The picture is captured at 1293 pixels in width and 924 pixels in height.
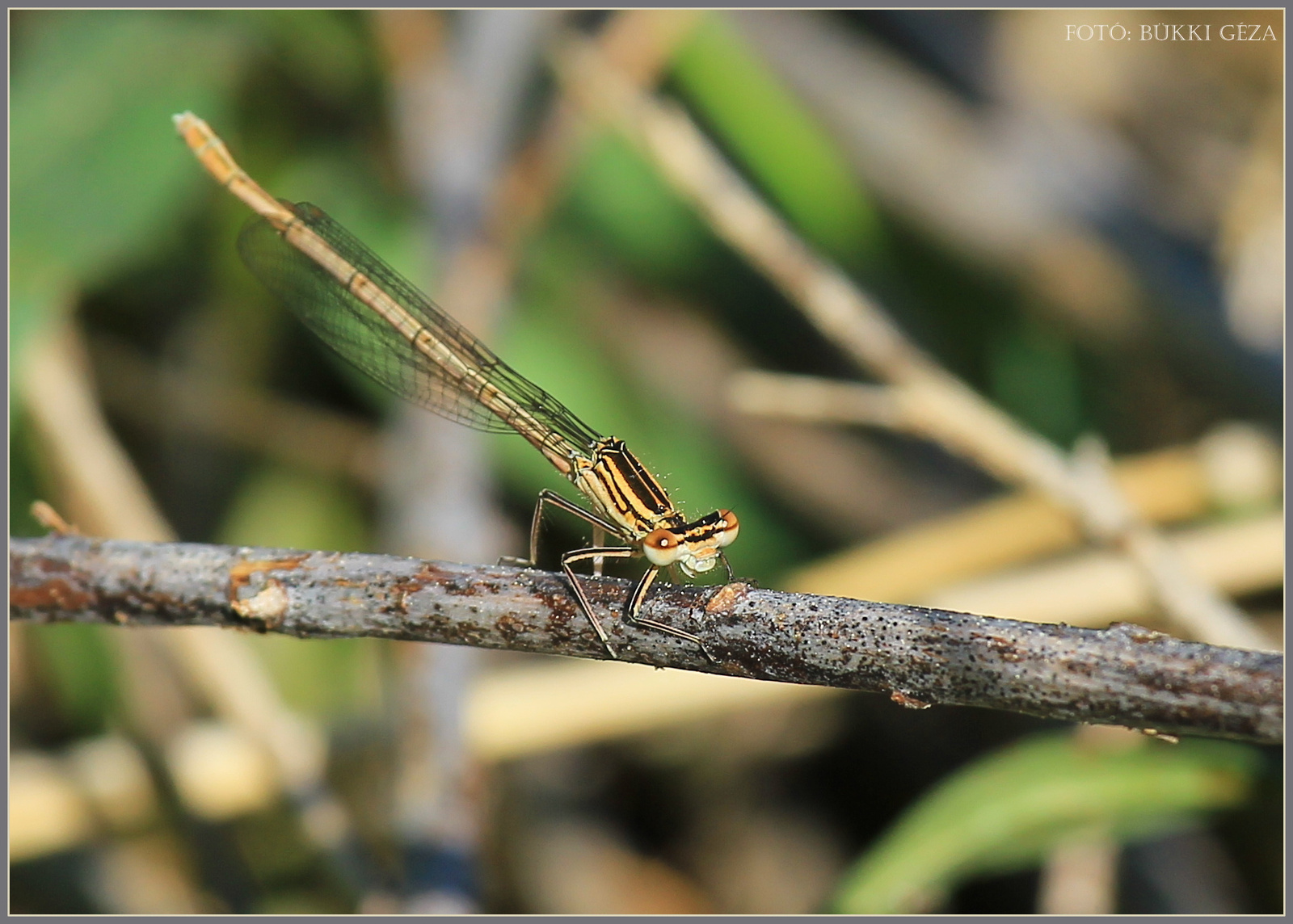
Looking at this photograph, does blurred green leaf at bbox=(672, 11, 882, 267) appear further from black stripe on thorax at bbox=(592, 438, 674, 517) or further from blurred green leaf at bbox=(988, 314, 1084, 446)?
black stripe on thorax at bbox=(592, 438, 674, 517)

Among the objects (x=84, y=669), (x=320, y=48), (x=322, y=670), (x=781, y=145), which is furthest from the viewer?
(x=320, y=48)

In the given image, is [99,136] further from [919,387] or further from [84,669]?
[919,387]

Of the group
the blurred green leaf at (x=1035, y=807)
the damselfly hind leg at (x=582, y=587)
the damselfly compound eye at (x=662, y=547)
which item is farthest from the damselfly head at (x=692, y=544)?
the blurred green leaf at (x=1035, y=807)

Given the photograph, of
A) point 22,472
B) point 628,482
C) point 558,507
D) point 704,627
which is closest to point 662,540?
point 628,482

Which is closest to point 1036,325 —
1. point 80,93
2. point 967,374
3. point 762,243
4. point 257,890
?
point 967,374

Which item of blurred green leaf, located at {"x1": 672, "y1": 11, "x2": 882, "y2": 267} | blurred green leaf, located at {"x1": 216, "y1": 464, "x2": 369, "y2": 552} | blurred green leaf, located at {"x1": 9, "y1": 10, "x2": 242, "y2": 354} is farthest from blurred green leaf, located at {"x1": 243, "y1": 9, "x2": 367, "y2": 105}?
blurred green leaf, located at {"x1": 216, "y1": 464, "x2": 369, "y2": 552}

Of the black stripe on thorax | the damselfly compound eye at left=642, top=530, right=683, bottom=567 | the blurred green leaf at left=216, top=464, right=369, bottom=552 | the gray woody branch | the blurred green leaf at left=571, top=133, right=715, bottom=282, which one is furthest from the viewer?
the blurred green leaf at left=571, top=133, right=715, bottom=282
